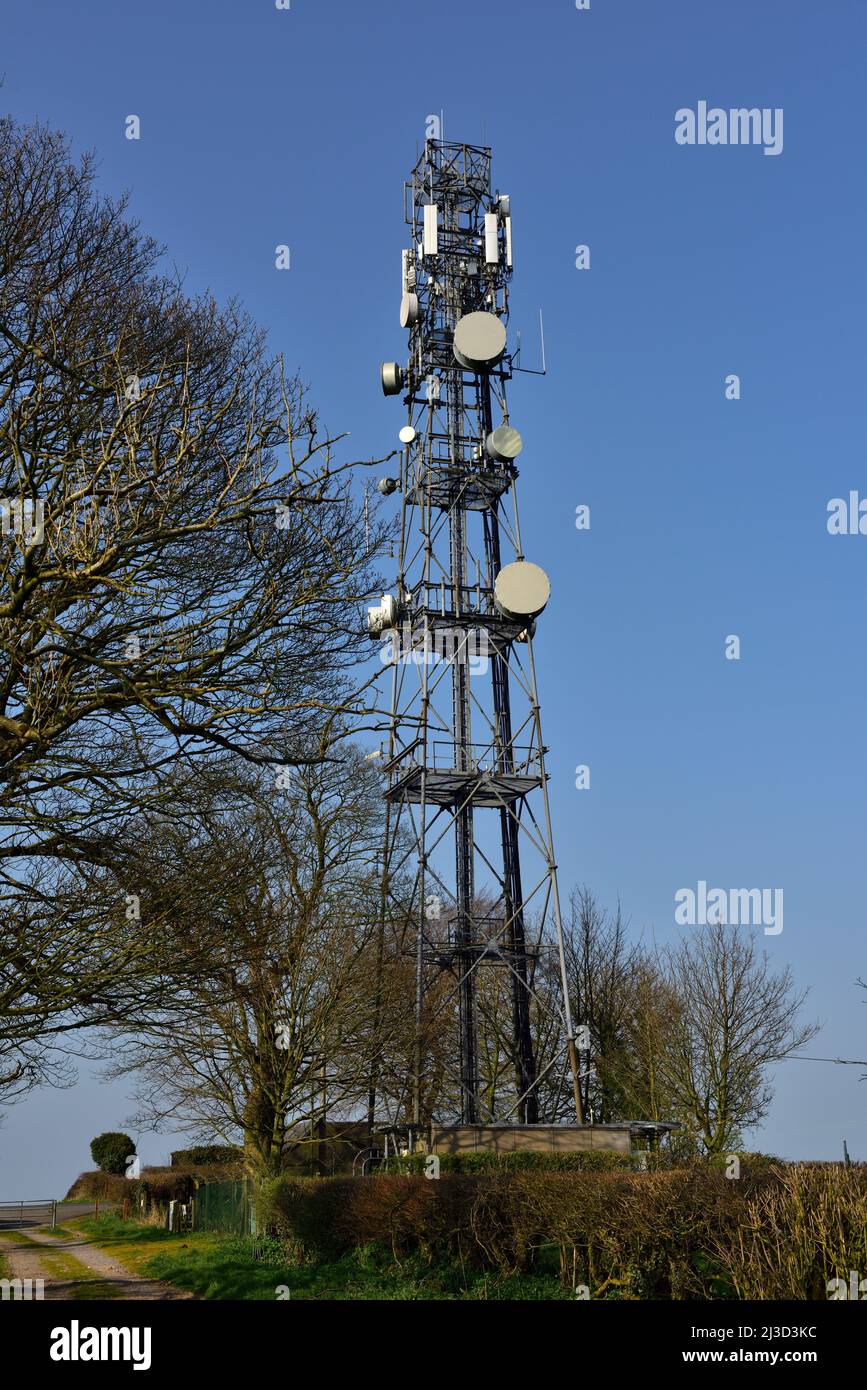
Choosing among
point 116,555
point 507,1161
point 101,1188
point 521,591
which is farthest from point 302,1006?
point 101,1188

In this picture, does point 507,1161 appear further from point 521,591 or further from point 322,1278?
point 521,591

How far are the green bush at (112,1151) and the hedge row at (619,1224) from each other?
26.0 m

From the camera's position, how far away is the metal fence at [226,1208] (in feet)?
73.8

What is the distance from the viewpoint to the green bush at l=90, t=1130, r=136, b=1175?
1710 inches

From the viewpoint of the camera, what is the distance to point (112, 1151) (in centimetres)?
4372

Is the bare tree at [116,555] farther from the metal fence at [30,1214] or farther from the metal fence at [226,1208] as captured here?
the metal fence at [30,1214]

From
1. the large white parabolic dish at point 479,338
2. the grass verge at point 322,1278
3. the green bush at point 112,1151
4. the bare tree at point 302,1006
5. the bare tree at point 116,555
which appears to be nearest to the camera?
the bare tree at point 116,555

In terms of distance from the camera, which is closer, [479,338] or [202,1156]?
[479,338]

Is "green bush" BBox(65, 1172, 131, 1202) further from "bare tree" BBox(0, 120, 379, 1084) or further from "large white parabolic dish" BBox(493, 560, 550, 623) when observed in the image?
"bare tree" BBox(0, 120, 379, 1084)

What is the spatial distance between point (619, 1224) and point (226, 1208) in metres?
14.2

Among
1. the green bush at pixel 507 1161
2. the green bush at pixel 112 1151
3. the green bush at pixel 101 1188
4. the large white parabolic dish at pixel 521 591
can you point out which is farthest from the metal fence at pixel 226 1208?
the green bush at pixel 112 1151

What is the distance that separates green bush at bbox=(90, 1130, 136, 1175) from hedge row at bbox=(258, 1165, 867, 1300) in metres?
26.0
